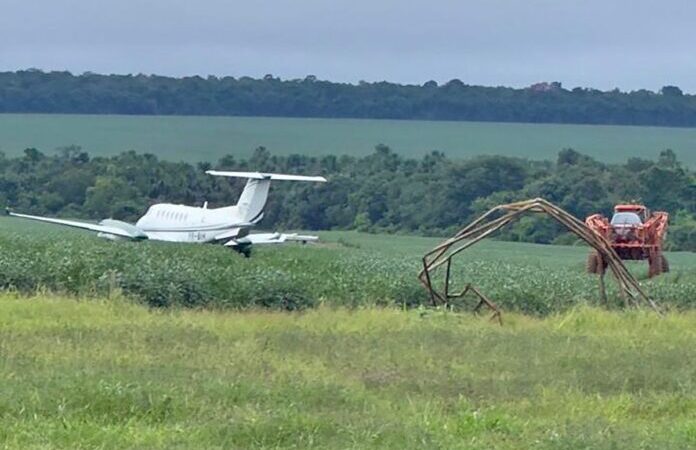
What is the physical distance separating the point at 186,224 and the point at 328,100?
289 feet

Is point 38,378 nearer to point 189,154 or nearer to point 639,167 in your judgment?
point 639,167

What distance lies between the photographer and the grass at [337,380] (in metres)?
8.78

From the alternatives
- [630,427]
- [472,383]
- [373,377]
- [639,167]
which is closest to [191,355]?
[373,377]

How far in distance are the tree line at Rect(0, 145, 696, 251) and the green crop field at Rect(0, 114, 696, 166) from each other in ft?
77.7

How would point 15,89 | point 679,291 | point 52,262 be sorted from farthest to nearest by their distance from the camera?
point 15,89 → point 679,291 → point 52,262

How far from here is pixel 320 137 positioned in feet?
376

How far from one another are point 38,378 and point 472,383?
11.9 ft

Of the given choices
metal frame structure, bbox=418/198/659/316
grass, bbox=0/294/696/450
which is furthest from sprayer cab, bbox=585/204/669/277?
grass, bbox=0/294/696/450

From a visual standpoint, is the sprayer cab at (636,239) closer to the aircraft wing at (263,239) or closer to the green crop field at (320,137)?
the aircraft wing at (263,239)

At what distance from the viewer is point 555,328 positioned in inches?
675

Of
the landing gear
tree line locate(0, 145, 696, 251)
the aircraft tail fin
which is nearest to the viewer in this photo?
the landing gear

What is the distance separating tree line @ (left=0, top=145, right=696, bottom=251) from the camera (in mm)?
56188

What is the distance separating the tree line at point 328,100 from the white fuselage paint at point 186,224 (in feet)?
253

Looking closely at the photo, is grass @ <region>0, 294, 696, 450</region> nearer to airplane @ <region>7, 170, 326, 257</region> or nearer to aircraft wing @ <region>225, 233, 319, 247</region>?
aircraft wing @ <region>225, 233, 319, 247</region>
